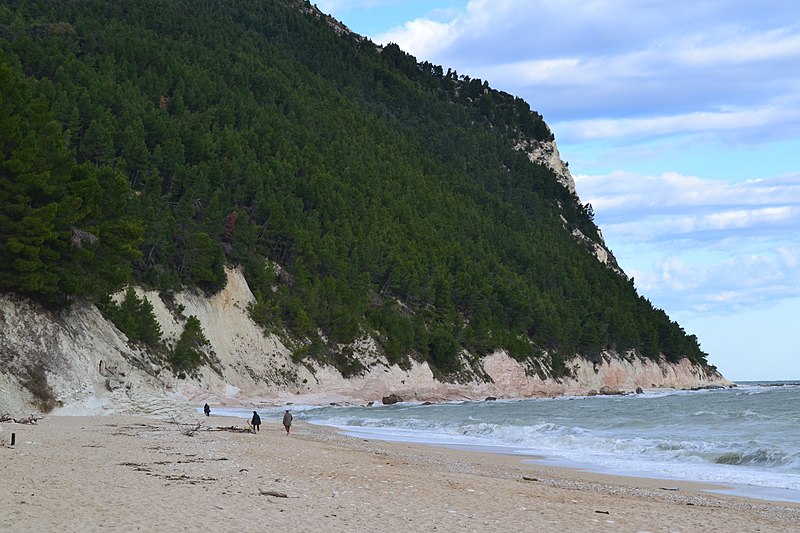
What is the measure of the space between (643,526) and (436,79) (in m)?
179

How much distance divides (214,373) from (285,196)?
2882 centimetres

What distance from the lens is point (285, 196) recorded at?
275 feet

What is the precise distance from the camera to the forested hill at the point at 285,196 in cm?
3734

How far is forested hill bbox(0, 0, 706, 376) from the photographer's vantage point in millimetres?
37344

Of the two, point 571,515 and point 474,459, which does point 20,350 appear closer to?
point 474,459

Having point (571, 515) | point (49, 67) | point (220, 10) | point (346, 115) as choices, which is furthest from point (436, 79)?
point (571, 515)

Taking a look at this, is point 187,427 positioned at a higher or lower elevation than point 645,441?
higher

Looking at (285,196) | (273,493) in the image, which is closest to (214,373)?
(285,196)

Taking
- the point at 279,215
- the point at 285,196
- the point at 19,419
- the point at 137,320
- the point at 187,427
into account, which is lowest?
the point at 187,427

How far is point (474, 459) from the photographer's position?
26.2m

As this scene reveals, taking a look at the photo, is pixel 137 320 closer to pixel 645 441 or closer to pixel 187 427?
pixel 187 427

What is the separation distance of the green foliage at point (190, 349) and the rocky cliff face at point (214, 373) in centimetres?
73

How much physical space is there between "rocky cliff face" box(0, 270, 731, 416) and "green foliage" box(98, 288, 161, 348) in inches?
57.7

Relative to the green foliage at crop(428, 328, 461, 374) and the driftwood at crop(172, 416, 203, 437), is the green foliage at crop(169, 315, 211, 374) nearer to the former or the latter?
the driftwood at crop(172, 416, 203, 437)
